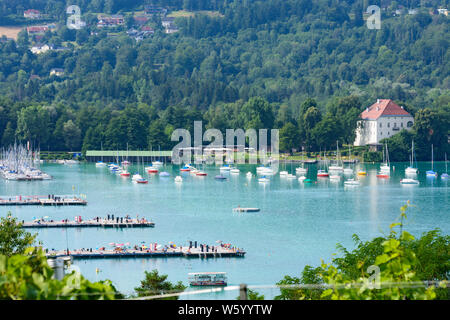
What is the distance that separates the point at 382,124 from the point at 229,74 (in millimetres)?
59802

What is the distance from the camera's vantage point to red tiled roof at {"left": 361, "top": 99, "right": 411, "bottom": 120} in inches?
3307

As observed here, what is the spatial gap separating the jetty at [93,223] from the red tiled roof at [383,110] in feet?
154

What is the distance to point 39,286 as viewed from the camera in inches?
213

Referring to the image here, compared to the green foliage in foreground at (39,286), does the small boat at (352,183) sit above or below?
below

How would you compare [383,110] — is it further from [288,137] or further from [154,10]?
[154,10]

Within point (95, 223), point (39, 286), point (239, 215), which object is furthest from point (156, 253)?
point (39, 286)

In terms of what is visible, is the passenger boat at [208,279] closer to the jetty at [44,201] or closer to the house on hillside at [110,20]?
the jetty at [44,201]

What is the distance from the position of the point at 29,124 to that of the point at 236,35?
286 feet

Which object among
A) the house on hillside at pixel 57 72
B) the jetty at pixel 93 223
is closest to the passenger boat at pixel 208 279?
the jetty at pixel 93 223

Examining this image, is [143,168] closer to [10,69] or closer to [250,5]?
[10,69]

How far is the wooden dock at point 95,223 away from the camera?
3956 centimetres

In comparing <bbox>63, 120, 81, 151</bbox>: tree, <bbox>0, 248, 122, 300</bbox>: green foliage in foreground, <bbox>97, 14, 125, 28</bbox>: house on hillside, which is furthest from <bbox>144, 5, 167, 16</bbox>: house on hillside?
<bbox>0, 248, 122, 300</bbox>: green foliage in foreground

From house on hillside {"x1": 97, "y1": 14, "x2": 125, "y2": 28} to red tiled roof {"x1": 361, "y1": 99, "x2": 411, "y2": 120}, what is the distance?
308 ft

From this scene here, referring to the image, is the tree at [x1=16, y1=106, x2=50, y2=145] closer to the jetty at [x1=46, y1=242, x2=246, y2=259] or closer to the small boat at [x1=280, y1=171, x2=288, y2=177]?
the small boat at [x1=280, y1=171, x2=288, y2=177]
